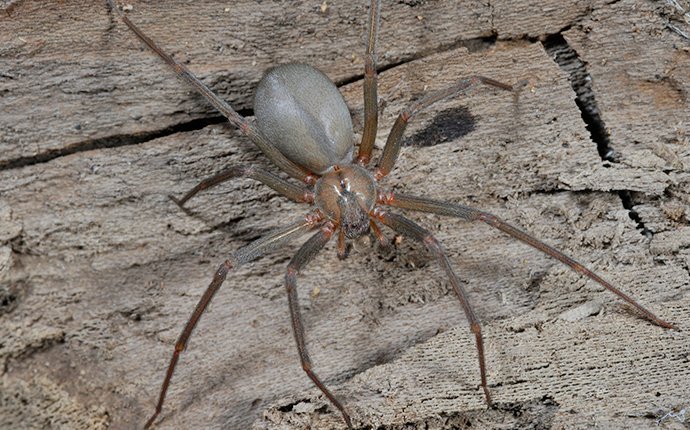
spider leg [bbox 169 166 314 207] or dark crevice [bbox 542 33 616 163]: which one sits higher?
dark crevice [bbox 542 33 616 163]

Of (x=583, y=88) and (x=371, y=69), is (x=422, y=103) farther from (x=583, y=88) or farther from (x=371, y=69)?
(x=583, y=88)

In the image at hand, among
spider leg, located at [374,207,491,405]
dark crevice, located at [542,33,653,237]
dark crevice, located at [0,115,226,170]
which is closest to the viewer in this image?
spider leg, located at [374,207,491,405]

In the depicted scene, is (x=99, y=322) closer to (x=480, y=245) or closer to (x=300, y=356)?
(x=300, y=356)

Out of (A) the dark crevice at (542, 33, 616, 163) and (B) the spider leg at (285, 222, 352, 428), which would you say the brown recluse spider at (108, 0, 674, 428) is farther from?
(A) the dark crevice at (542, 33, 616, 163)

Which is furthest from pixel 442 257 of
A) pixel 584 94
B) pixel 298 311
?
pixel 584 94

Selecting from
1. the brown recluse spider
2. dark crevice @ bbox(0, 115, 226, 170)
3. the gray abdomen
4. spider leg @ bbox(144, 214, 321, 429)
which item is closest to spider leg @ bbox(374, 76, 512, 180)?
the brown recluse spider

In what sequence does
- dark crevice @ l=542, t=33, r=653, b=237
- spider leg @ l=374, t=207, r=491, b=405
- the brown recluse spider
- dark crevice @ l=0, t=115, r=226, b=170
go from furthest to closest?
dark crevice @ l=0, t=115, r=226, b=170
dark crevice @ l=542, t=33, r=653, b=237
the brown recluse spider
spider leg @ l=374, t=207, r=491, b=405

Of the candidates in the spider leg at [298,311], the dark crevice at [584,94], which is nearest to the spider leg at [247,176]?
the spider leg at [298,311]

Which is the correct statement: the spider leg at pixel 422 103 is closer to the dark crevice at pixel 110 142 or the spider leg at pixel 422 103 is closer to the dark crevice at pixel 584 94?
the dark crevice at pixel 584 94
